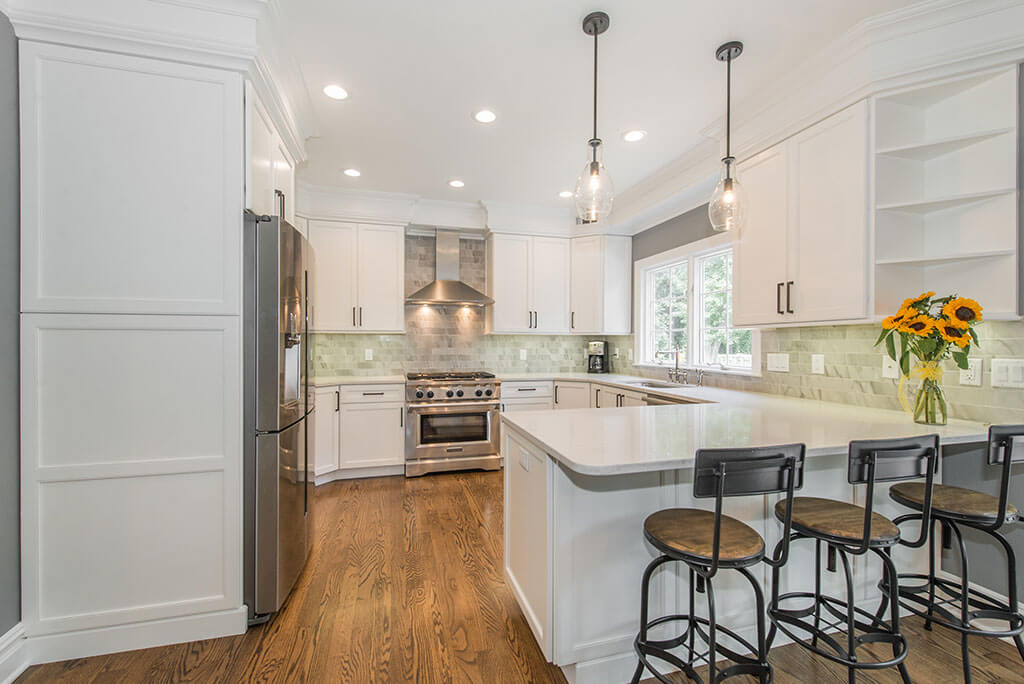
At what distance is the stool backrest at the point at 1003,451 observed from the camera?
150 cm

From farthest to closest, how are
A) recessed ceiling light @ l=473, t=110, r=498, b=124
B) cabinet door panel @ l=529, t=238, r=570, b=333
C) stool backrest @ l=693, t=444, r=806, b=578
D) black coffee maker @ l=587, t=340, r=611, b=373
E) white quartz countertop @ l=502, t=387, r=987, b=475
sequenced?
black coffee maker @ l=587, t=340, r=611, b=373
cabinet door panel @ l=529, t=238, r=570, b=333
recessed ceiling light @ l=473, t=110, r=498, b=124
white quartz countertop @ l=502, t=387, r=987, b=475
stool backrest @ l=693, t=444, r=806, b=578

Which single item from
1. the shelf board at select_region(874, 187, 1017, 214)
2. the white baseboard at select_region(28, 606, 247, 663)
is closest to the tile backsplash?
the shelf board at select_region(874, 187, 1017, 214)

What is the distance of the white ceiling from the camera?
1927 millimetres

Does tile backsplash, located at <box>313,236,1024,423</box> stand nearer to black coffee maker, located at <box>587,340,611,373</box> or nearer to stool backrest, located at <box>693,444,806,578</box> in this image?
black coffee maker, located at <box>587,340,611,373</box>

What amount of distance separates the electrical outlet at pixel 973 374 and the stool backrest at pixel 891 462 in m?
0.90

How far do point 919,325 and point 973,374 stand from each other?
1.70ft

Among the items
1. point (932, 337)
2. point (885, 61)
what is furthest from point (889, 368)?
point (885, 61)

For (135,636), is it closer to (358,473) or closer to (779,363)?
(358,473)

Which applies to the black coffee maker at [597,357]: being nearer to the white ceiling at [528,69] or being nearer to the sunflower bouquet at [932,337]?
the white ceiling at [528,69]

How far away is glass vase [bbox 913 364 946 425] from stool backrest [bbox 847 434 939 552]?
0.58m

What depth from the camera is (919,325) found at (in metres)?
1.79

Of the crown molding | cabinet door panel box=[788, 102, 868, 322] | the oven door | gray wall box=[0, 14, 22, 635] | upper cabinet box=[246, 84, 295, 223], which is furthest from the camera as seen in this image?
the oven door

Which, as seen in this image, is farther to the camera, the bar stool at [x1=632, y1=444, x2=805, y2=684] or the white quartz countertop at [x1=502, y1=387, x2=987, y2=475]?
the white quartz countertop at [x1=502, y1=387, x2=987, y2=475]

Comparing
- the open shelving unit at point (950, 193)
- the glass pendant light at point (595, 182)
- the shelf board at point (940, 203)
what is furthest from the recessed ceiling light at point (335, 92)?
the shelf board at point (940, 203)
